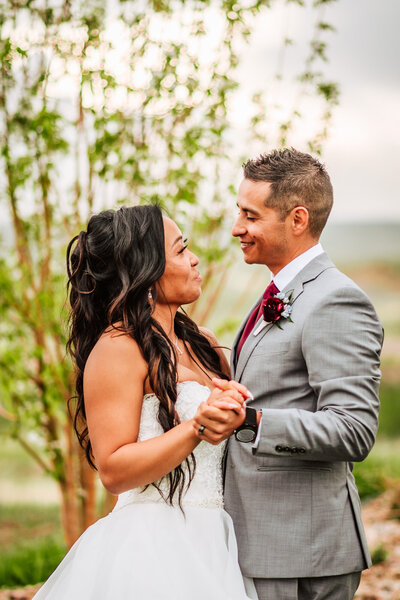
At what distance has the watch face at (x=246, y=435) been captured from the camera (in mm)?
2307

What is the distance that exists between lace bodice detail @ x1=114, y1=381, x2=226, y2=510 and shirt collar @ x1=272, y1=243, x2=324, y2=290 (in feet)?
1.75

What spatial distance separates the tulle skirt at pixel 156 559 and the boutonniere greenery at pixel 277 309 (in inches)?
29.7

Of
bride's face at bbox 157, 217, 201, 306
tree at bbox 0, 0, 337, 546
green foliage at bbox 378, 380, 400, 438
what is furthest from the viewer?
green foliage at bbox 378, 380, 400, 438

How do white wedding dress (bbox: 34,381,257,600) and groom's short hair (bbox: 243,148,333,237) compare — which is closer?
white wedding dress (bbox: 34,381,257,600)

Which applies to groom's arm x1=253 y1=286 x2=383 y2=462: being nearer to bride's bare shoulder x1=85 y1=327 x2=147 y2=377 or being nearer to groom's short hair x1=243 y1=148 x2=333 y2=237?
groom's short hair x1=243 y1=148 x2=333 y2=237

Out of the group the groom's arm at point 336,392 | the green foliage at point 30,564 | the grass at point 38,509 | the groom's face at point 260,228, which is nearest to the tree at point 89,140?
the green foliage at point 30,564

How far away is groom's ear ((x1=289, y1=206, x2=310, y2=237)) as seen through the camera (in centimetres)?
264

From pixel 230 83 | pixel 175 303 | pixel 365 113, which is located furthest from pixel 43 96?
pixel 365 113

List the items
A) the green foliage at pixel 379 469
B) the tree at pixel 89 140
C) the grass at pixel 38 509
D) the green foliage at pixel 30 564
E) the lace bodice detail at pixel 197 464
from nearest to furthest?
the lace bodice detail at pixel 197 464 < the tree at pixel 89 140 < the green foliage at pixel 30 564 < the grass at pixel 38 509 < the green foliage at pixel 379 469

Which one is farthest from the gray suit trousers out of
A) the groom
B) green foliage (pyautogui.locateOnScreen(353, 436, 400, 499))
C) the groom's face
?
green foliage (pyautogui.locateOnScreen(353, 436, 400, 499))

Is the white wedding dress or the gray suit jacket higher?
the gray suit jacket

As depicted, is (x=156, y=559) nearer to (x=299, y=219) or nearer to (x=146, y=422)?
(x=146, y=422)

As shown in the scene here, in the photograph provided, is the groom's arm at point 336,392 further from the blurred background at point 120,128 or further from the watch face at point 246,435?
the blurred background at point 120,128

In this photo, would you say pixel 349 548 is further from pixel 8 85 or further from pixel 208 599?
pixel 8 85
